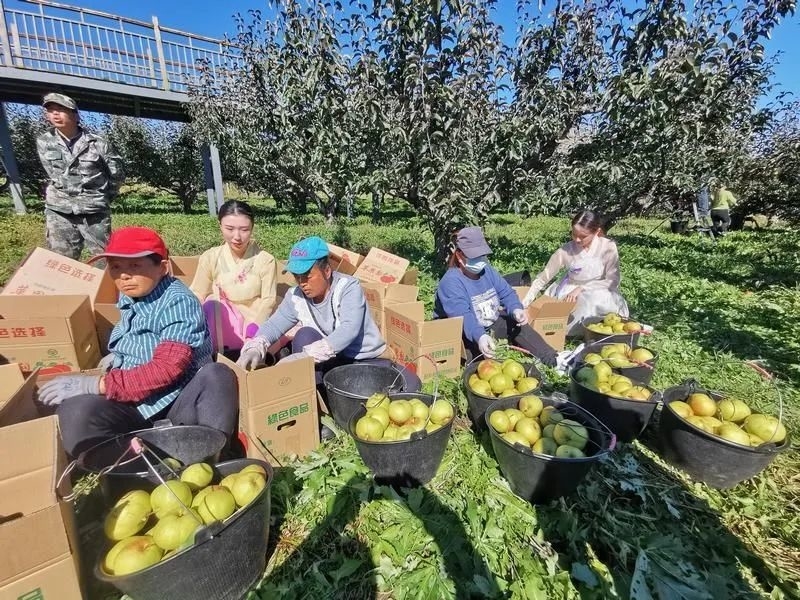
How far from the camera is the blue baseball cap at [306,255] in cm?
283

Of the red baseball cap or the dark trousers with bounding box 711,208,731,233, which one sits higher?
the red baseball cap

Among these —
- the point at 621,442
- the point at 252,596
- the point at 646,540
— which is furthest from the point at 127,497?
the point at 621,442

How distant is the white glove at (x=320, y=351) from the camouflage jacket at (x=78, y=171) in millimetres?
4238

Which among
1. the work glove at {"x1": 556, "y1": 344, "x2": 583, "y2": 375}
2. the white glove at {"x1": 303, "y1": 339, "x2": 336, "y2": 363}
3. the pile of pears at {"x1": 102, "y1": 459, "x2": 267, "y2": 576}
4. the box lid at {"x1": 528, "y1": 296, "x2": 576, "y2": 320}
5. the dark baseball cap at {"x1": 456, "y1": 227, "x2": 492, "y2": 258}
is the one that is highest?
the dark baseball cap at {"x1": 456, "y1": 227, "x2": 492, "y2": 258}

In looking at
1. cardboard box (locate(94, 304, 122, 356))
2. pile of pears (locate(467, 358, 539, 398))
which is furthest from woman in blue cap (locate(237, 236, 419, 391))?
cardboard box (locate(94, 304, 122, 356))

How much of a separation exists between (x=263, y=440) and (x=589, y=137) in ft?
24.0

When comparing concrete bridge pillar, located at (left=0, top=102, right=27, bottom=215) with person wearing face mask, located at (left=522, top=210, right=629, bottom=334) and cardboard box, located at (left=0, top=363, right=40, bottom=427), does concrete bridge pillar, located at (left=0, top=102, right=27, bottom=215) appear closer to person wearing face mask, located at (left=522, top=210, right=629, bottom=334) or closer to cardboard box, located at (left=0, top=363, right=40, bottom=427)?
cardboard box, located at (left=0, top=363, right=40, bottom=427)

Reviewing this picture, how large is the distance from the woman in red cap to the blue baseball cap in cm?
68

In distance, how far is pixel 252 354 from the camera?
9.71ft

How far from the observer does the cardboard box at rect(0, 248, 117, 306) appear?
355 centimetres

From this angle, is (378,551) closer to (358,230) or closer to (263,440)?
(263,440)

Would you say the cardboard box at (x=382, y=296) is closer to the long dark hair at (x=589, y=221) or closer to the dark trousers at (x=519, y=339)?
the dark trousers at (x=519, y=339)

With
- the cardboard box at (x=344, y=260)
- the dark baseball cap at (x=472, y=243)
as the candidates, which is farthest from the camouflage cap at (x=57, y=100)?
the dark baseball cap at (x=472, y=243)

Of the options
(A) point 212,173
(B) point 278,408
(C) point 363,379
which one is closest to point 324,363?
(C) point 363,379
